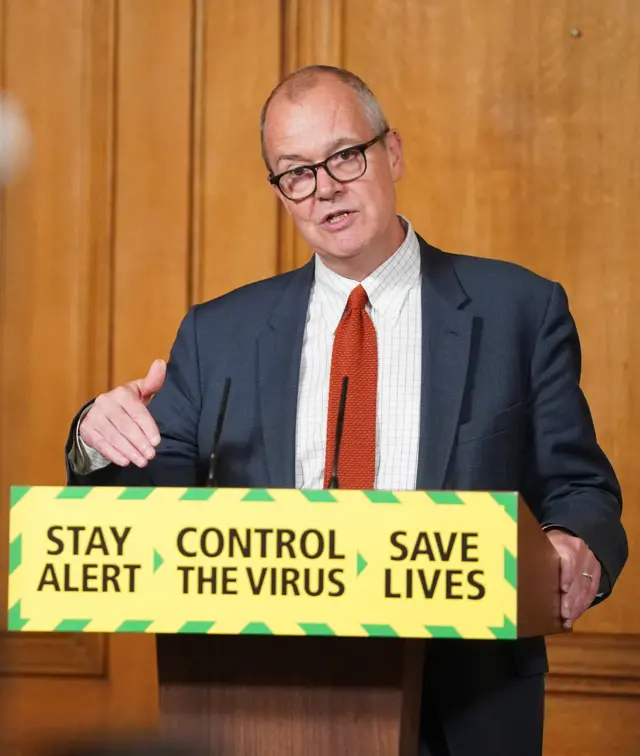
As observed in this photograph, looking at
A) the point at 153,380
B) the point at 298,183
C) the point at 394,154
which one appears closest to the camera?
the point at 153,380

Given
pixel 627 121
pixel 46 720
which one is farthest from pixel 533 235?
pixel 46 720

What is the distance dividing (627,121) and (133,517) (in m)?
2.04

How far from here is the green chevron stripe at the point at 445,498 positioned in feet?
3.81

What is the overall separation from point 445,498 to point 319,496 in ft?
0.38

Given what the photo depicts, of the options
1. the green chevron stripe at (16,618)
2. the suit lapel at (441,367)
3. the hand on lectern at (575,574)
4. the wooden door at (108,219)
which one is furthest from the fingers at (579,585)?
the wooden door at (108,219)

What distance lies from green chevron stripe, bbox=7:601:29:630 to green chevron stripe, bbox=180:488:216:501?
0.19 m

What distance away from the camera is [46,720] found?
303 cm

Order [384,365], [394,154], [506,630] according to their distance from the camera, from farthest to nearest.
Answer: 1. [394,154]
2. [384,365]
3. [506,630]

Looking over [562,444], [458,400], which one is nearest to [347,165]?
[458,400]

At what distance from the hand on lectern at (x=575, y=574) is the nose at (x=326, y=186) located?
2.30ft

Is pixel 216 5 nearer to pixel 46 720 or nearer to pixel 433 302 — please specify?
pixel 433 302

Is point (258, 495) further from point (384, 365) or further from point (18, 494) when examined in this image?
point (384, 365)

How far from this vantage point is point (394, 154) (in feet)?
7.07

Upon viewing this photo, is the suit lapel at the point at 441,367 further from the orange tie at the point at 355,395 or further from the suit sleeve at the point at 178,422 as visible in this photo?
the suit sleeve at the point at 178,422
